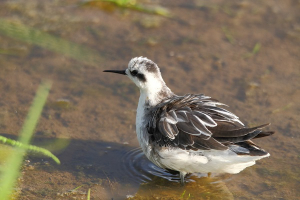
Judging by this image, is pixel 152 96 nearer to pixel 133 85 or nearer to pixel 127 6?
pixel 133 85

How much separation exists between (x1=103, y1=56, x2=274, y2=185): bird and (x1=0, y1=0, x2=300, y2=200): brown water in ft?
1.35

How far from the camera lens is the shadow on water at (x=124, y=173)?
4852 mm

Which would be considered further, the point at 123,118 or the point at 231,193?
the point at 123,118

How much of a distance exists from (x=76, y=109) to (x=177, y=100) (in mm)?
1723

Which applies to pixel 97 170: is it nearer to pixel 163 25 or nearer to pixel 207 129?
pixel 207 129

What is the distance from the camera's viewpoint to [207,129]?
4.55 metres

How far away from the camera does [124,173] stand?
5.11m

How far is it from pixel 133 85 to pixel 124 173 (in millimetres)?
1925

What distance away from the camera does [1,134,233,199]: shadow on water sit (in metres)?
4.85

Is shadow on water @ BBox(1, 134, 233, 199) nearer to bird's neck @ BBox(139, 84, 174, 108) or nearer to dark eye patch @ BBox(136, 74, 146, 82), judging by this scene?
bird's neck @ BBox(139, 84, 174, 108)

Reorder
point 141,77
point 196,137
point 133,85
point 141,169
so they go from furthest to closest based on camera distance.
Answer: point 133,85 < point 141,77 < point 141,169 < point 196,137

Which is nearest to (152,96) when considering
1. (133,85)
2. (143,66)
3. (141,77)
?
(141,77)

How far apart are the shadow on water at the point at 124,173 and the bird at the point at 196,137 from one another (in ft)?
0.72

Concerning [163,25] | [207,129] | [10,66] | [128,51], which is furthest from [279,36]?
[10,66]
